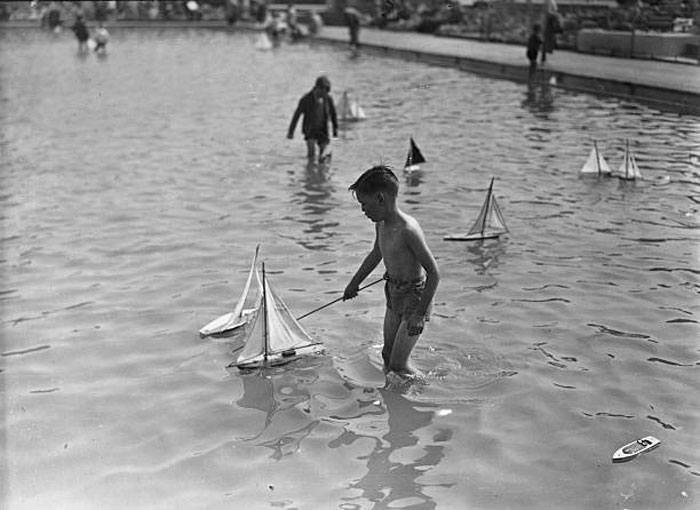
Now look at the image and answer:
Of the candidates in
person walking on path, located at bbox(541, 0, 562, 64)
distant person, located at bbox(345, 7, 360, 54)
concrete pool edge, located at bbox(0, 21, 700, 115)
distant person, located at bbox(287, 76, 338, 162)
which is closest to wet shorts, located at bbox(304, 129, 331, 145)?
distant person, located at bbox(287, 76, 338, 162)

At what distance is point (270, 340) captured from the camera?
6.90 meters

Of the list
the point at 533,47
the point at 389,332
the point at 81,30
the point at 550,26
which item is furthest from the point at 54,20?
the point at 389,332

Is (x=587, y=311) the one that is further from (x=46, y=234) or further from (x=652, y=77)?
(x=652, y=77)

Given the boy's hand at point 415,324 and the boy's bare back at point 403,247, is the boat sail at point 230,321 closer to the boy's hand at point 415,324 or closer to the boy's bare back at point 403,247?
the boy's bare back at point 403,247

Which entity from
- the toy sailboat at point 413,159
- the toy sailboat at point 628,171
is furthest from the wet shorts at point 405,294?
the toy sailboat at point 628,171

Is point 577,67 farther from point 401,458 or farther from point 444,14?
point 401,458

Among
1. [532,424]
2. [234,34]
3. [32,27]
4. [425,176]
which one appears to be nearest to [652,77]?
[425,176]

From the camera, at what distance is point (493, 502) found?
16.7 ft

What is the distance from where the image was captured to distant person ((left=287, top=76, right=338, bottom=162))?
1348cm

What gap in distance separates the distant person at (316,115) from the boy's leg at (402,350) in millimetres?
7174

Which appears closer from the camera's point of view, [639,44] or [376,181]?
[376,181]

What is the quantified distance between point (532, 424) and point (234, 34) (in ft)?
157

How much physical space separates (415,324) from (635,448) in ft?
5.46

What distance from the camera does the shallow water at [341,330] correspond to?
5418mm
